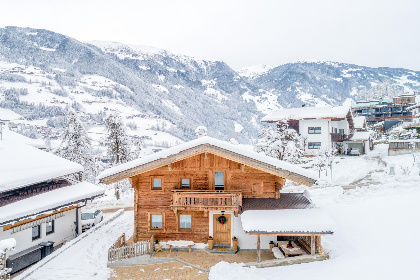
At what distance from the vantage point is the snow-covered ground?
12633 mm

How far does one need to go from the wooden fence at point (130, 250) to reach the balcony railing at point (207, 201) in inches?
110

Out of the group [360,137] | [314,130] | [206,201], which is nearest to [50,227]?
[206,201]

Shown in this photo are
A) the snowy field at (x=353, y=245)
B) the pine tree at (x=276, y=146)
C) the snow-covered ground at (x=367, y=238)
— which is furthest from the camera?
the pine tree at (x=276, y=146)

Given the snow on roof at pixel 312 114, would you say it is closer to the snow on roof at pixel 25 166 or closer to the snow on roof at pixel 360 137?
the snow on roof at pixel 360 137

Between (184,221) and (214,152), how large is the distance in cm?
506

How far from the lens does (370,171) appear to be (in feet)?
122

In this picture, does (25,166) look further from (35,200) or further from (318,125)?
(318,125)

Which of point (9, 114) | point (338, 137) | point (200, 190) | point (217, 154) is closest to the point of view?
point (217, 154)

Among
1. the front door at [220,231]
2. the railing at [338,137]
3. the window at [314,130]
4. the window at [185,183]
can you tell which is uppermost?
the window at [314,130]

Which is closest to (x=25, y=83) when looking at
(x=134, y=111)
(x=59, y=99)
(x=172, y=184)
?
(x=59, y=99)

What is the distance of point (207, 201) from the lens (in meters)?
16.7

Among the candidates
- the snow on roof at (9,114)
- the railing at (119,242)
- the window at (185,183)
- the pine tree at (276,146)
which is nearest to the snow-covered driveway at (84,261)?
the railing at (119,242)

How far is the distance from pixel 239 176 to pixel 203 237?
4.46 metres

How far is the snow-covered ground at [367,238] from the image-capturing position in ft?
41.4
